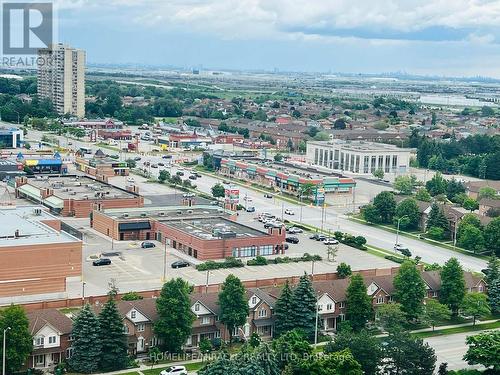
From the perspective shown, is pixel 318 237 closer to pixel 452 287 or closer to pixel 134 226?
pixel 134 226

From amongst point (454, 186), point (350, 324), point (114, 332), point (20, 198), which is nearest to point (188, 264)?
point (350, 324)

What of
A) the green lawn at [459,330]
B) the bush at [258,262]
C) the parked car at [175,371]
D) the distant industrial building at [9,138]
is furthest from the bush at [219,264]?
the distant industrial building at [9,138]

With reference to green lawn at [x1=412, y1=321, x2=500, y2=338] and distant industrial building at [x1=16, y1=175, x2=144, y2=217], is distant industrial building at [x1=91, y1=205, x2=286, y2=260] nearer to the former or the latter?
distant industrial building at [x1=16, y1=175, x2=144, y2=217]

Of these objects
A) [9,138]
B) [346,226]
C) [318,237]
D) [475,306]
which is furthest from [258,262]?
[9,138]

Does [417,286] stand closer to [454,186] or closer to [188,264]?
[188,264]

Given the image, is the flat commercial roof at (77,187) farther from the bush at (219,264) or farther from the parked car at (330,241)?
the bush at (219,264)

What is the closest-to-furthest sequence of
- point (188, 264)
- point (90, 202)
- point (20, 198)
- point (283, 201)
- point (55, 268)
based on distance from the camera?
point (55, 268)
point (188, 264)
point (90, 202)
point (20, 198)
point (283, 201)
